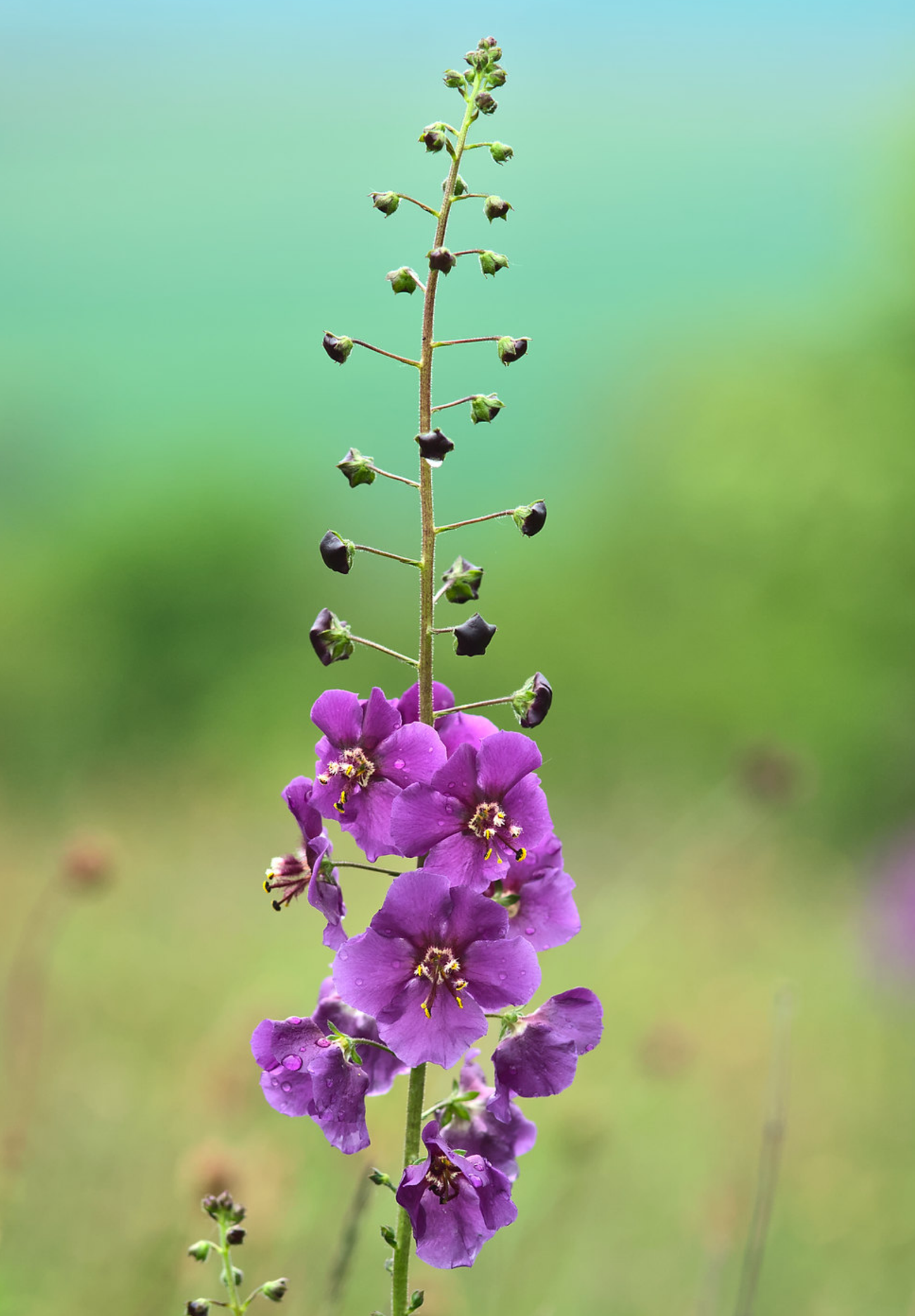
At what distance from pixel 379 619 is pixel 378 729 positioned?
24017 mm

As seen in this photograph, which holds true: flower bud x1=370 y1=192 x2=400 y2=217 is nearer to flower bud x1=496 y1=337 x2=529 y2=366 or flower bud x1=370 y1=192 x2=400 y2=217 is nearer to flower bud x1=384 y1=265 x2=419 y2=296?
flower bud x1=384 y1=265 x2=419 y2=296

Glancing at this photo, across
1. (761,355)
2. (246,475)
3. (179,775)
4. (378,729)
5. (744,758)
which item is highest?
(761,355)

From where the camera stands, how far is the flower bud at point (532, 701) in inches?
80.3

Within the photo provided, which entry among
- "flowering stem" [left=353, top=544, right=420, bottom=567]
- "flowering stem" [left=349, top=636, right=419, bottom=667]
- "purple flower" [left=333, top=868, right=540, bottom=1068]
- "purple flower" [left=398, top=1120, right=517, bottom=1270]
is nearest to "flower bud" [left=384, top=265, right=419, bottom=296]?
"flowering stem" [left=353, top=544, right=420, bottom=567]

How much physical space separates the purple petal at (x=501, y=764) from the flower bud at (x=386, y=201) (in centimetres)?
94

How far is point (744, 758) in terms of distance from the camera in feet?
18.0

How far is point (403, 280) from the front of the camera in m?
2.06

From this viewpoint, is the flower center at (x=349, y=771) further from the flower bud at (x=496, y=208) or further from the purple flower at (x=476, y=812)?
the flower bud at (x=496, y=208)

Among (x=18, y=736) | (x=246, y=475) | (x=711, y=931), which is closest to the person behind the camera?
(x=711, y=931)

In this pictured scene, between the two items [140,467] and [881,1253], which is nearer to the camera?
[881,1253]

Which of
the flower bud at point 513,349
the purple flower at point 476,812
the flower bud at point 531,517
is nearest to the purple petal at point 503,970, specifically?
the purple flower at point 476,812

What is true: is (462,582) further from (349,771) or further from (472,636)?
(349,771)

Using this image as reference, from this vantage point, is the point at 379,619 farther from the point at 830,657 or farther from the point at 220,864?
the point at 220,864

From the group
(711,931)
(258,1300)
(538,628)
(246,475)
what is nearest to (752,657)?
(538,628)
